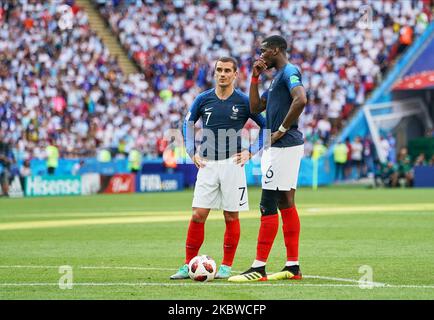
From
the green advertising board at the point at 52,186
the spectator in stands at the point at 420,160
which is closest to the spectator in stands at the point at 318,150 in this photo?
the spectator in stands at the point at 420,160

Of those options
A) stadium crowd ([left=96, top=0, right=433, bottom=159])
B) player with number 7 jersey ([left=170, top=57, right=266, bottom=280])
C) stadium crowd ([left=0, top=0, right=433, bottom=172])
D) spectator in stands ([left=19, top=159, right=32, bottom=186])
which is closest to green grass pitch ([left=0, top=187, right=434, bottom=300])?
player with number 7 jersey ([left=170, top=57, right=266, bottom=280])

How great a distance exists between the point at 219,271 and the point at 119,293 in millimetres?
1943

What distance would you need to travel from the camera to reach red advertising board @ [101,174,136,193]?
38625mm

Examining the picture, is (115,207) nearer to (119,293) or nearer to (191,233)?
(191,233)

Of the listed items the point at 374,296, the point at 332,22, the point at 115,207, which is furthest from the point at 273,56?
the point at 332,22

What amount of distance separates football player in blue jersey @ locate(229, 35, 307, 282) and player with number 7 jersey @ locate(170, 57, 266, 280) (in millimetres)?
289

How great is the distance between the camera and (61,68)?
4197cm

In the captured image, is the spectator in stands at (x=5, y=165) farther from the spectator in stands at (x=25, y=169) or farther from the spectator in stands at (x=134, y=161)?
the spectator in stands at (x=134, y=161)

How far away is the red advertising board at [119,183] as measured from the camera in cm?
3862

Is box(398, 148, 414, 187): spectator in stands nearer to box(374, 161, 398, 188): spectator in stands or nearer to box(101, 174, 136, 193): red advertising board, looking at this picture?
box(374, 161, 398, 188): spectator in stands

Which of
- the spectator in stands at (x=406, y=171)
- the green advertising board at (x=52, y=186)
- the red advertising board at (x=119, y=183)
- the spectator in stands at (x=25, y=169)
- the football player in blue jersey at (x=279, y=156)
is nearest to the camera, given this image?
the football player in blue jersey at (x=279, y=156)

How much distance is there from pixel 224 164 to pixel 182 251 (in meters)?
3.48

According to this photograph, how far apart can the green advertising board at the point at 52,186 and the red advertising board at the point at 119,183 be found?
119cm

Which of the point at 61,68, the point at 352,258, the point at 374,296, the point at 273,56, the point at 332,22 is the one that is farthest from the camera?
the point at 332,22
